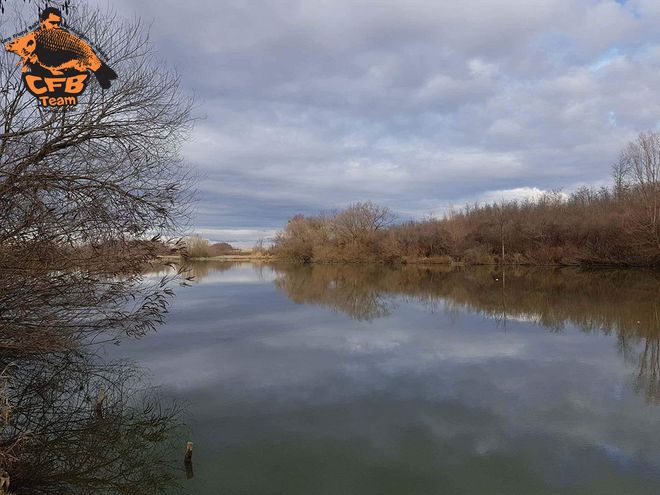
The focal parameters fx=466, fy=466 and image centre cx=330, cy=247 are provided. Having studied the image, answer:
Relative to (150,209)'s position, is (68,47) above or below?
above

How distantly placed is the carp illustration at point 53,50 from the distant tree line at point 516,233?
33.4 metres

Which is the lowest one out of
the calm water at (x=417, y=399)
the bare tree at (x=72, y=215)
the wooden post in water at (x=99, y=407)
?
the calm water at (x=417, y=399)

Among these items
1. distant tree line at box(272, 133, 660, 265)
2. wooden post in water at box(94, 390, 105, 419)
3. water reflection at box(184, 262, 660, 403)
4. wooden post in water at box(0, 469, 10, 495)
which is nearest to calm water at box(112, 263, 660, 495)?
water reflection at box(184, 262, 660, 403)

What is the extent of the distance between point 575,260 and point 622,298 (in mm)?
19874

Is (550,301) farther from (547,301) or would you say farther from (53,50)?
(53,50)

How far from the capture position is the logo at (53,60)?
5.76m

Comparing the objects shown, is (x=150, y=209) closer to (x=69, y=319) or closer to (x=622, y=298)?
(x=69, y=319)

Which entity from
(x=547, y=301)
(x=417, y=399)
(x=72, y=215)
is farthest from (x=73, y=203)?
(x=547, y=301)

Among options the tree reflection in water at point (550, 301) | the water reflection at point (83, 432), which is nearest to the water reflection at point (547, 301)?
the tree reflection in water at point (550, 301)

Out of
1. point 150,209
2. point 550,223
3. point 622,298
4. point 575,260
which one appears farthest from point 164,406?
point 550,223

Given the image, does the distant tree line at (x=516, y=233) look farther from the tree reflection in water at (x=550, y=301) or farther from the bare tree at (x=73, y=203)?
the bare tree at (x=73, y=203)

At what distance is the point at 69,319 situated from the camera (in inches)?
267

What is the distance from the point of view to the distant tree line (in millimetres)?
32219

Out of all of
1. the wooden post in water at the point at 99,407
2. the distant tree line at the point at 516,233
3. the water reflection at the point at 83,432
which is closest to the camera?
the water reflection at the point at 83,432
